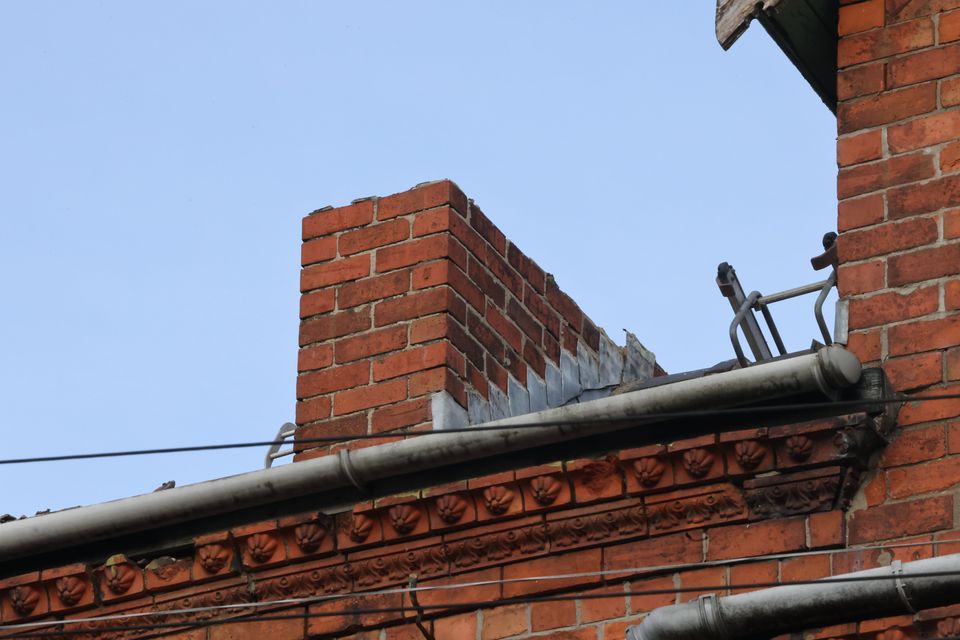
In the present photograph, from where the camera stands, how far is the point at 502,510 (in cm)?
917

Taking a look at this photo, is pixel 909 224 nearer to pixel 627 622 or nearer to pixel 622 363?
pixel 627 622

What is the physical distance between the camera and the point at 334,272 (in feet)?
35.0

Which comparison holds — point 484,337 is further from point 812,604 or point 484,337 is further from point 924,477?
point 812,604

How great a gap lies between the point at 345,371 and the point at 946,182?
2.48 m

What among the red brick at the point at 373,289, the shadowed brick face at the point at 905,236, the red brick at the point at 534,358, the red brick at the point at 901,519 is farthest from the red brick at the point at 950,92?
the red brick at the point at 534,358

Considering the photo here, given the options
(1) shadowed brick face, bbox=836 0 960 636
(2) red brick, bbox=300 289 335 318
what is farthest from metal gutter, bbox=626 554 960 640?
(2) red brick, bbox=300 289 335 318

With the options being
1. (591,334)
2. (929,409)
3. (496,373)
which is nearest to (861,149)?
(929,409)

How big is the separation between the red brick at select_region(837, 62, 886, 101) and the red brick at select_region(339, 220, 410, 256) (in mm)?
1898

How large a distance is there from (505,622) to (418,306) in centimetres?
171

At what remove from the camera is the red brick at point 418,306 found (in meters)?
10.3

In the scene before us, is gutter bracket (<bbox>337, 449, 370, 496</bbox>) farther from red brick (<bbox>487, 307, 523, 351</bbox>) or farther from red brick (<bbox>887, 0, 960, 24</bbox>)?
red brick (<bbox>887, 0, 960, 24</bbox>)

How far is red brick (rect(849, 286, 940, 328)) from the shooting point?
9078 mm

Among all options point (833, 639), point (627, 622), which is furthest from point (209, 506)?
point (833, 639)

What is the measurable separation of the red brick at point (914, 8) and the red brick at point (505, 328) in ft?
6.70
